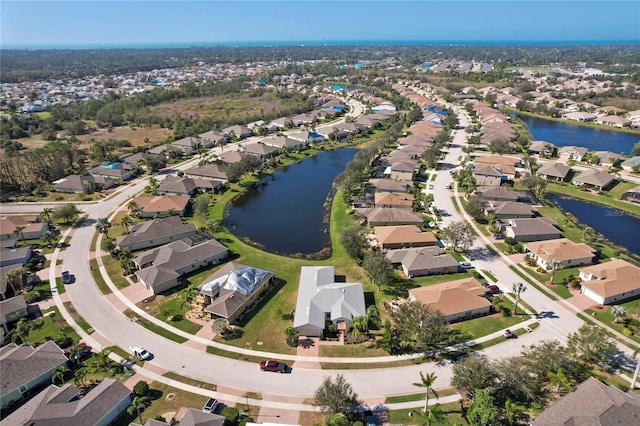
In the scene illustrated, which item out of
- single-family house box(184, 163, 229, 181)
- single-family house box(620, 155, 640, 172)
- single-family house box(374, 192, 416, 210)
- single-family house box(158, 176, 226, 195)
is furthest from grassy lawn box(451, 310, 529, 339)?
single-family house box(620, 155, 640, 172)

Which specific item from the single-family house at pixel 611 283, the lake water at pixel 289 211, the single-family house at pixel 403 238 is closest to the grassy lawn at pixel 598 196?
the single-family house at pixel 611 283

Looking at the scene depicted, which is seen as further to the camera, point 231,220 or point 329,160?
point 329,160

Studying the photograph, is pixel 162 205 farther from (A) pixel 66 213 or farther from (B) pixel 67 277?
(B) pixel 67 277

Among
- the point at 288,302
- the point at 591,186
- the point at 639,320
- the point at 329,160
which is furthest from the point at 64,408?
the point at 591,186

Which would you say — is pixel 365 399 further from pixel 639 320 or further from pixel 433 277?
pixel 639 320

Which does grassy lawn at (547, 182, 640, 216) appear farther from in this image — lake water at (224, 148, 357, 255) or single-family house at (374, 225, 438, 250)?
lake water at (224, 148, 357, 255)
